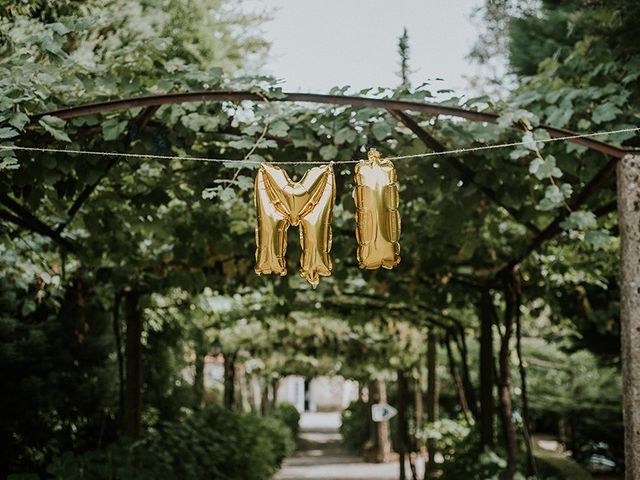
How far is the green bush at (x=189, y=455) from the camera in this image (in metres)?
6.03

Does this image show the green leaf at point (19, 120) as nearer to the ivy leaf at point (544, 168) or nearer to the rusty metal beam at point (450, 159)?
the rusty metal beam at point (450, 159)

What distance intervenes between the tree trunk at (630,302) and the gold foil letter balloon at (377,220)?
1081 millimetres

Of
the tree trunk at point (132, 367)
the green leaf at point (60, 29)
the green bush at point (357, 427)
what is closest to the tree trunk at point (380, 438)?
the green bush at point (357, 427)

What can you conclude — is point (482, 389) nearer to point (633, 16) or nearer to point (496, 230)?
point (496, 230)

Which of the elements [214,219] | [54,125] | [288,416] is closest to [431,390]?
[214,219]

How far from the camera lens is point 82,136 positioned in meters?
4.25

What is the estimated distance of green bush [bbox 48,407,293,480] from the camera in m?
6.03

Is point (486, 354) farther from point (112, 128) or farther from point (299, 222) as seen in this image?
point (299, 222)

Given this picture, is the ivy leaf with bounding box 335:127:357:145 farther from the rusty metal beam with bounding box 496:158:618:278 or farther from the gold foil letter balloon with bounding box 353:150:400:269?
the rusty metal beam with bounding box 496:158:618:278

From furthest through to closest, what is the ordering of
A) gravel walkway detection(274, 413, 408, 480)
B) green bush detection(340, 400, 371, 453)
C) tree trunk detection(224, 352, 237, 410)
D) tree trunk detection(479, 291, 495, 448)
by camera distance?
green bush detection(340, 400, 371, 453)
gravel walkway detection(274, 413, 408, 480)
tree trunk detection(224, 352, 237, 410)
tree trunk detection(479, 291, 495, 448)

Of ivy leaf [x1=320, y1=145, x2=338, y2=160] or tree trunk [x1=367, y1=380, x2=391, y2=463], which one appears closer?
ivy leaf [x1=320, y1=145, x2=338, y2=160]

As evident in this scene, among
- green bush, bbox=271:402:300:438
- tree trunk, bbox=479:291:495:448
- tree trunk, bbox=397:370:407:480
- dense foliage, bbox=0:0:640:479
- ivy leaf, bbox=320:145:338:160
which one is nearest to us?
dense foliage, bbox=0:0:640:479

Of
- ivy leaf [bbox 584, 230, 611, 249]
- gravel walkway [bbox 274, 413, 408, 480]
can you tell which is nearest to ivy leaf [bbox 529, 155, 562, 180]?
ivy leaf [bbox 584, 230, 611, 249]

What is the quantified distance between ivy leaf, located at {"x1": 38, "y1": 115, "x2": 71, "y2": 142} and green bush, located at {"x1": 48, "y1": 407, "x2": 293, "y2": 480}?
3.04 m
